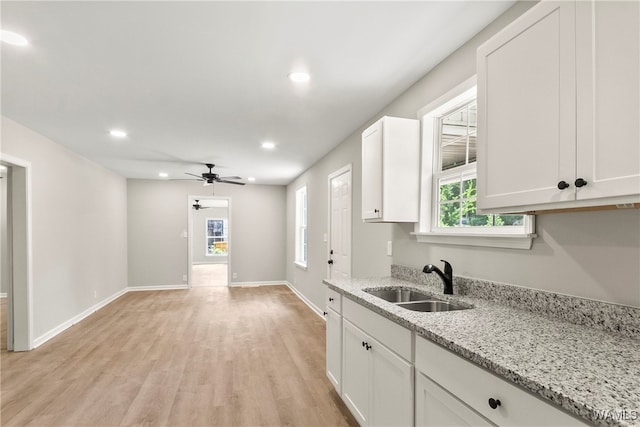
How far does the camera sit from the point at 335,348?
8.65 feet

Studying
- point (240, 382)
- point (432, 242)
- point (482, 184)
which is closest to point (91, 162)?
point (240, 382)

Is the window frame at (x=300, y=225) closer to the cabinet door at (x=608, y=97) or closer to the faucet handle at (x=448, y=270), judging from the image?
the faucet handle at (x=448, y=270)

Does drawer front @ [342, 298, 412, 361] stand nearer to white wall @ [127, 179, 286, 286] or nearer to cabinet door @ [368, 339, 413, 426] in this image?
cabinet door @ [368, 339, 413, 426]

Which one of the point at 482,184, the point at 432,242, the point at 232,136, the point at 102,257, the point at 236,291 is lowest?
the point at 236,291

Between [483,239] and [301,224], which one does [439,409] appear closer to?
[483,239]

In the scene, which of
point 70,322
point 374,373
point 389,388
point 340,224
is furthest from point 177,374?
point 70,322

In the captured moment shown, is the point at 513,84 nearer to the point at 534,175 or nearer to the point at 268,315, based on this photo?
the point at 534,175

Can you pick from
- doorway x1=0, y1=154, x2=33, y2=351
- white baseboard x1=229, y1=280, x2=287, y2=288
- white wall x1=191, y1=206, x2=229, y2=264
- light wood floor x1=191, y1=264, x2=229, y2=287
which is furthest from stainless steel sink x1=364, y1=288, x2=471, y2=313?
white wall x1=191, y1=206, x2=229, y2=264

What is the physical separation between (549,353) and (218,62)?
243cm

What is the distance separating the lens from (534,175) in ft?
4.42

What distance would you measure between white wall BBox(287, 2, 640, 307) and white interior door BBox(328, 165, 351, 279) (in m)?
0.55

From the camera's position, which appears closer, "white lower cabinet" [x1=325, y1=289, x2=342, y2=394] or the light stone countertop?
the light stone countertop

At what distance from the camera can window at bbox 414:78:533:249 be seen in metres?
2.11

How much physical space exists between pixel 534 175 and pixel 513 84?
1.34 feet
